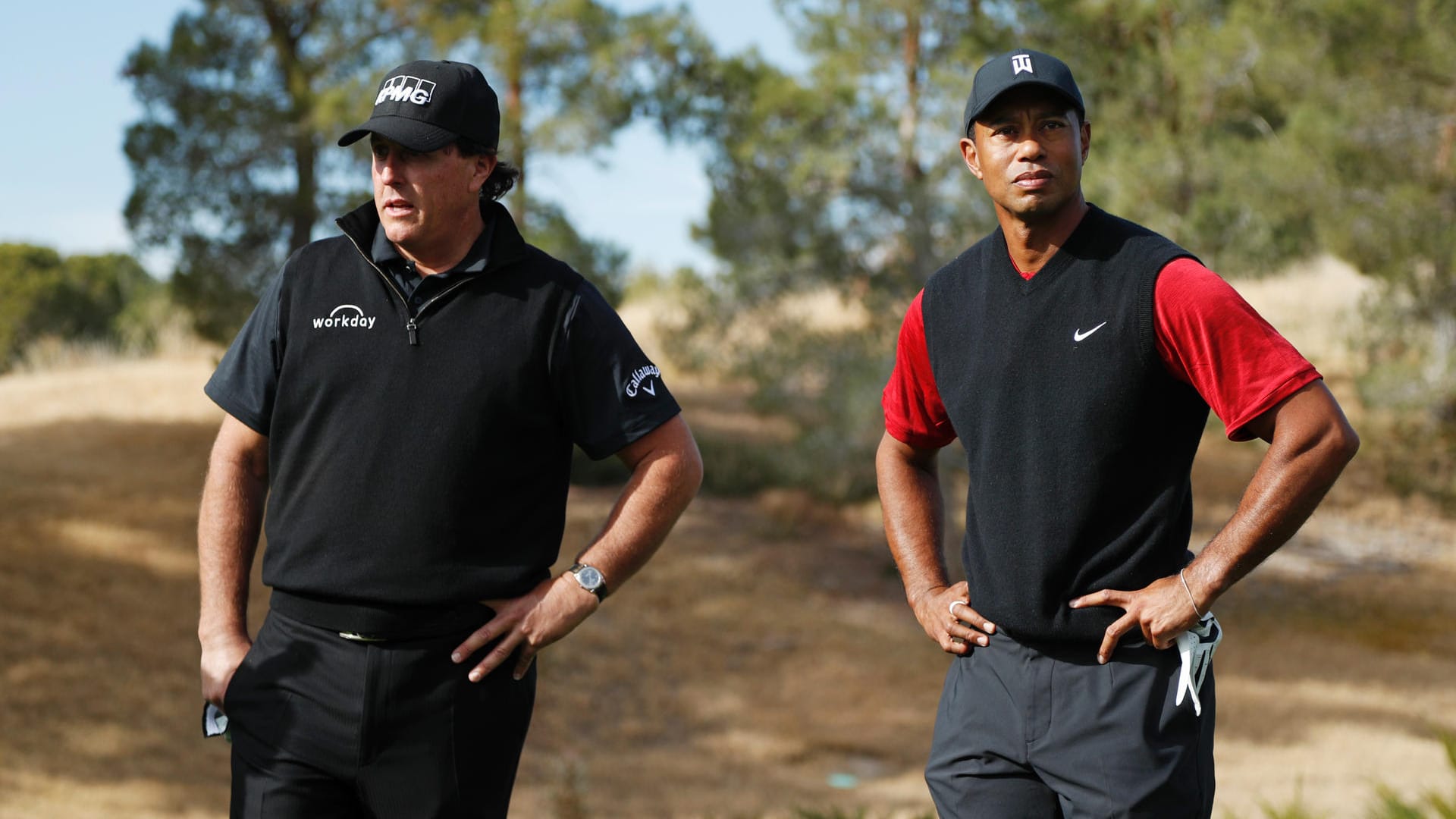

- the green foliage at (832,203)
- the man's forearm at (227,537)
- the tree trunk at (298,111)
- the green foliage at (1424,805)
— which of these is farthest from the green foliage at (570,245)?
the man's forearm at (227,537)

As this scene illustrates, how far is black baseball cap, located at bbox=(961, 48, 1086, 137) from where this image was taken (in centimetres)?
291

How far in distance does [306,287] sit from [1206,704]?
2125 millimetres

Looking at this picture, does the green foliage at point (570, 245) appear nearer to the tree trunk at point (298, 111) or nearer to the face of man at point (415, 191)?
the tree trunk at point (298, 111)

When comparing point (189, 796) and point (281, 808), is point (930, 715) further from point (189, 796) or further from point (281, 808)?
point (281, 808)

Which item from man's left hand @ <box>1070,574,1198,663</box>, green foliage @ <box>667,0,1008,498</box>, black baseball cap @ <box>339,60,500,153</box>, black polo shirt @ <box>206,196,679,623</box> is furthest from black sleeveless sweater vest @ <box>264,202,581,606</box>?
green foliage @ <box>667,0,1008,498</box>

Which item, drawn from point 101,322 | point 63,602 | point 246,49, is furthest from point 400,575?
point 101,322

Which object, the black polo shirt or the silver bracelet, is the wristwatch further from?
the silver bracelet

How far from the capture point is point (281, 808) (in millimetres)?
2965

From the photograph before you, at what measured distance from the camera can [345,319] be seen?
10.1 ft

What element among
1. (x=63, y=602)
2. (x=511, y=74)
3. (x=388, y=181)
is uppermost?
(x=511, y=74)

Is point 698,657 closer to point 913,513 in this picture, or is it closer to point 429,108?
point 913,513

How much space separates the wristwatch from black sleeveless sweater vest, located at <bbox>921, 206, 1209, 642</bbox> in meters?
0.83

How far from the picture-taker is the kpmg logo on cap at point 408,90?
119 inches

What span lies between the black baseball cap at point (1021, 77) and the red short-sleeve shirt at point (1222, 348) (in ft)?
1.43
